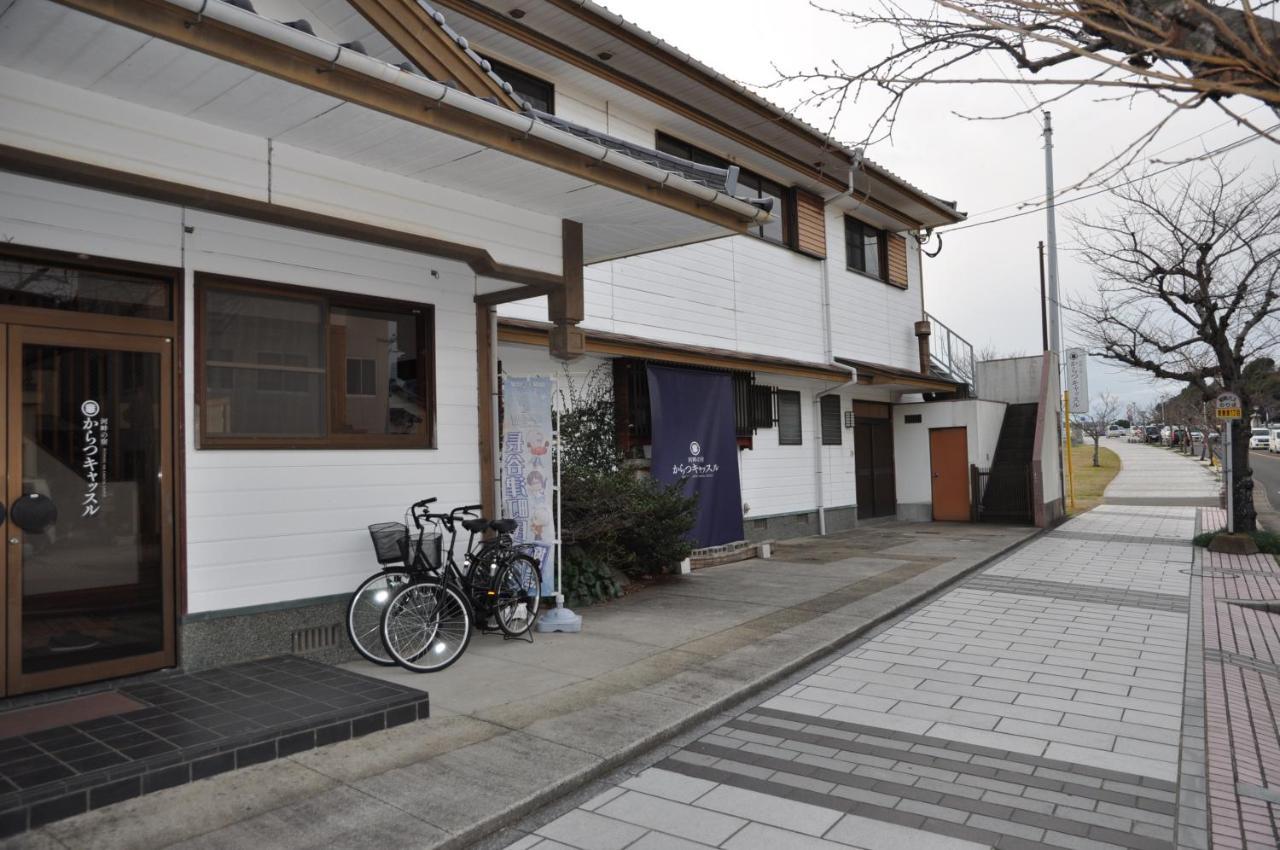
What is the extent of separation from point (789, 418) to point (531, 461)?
26.9 feet

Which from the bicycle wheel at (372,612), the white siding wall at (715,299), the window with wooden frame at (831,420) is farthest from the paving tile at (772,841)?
the window with wooden frame at (831,420)

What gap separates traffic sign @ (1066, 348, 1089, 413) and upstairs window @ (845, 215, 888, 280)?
6.69 meters

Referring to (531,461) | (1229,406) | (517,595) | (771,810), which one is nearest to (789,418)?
(1229,406)

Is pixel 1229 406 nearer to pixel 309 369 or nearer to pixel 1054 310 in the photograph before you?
pixel 1054 310

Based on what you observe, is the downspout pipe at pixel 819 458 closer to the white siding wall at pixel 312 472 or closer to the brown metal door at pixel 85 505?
the white siding wall at pixel 312 472

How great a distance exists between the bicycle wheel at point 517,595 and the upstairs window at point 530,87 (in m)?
5.39

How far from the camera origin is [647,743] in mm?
4375

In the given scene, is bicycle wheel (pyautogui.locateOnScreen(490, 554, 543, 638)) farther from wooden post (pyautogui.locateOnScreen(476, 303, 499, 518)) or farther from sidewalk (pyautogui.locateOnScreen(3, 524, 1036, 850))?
wooden post (pyautogui.locateOnScreen(476, 303, 499, 518))

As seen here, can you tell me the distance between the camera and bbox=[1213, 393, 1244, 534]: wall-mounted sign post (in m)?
12.6

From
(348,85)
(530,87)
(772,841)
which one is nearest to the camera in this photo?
(772,841)

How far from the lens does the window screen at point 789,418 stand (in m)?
14.2

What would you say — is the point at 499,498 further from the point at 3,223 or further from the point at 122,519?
the point at 3,223

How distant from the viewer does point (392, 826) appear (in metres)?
3.32

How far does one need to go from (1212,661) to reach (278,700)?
6.82m
